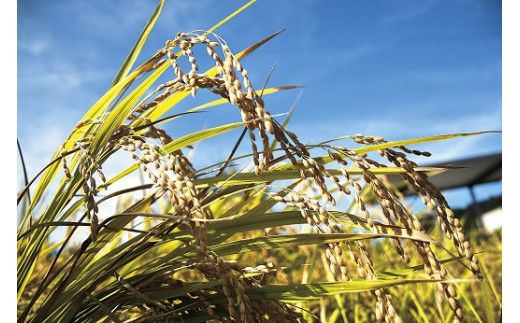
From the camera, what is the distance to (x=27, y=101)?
1535mm

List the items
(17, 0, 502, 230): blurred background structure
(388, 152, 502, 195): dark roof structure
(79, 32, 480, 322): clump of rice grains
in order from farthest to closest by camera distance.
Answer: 1. (388, 152, 502, 195): dark roof structure
2. (17, 0, 502, 230): blurred background structure
3. (79, 32, 480, 322): clump of rice grains

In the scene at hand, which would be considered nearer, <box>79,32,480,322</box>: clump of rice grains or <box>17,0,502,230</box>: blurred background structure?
<box>79,32,480,322</box>: clump of rice grains

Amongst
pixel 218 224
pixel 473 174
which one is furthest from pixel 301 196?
pixel 473 174

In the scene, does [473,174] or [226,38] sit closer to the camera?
[226,38]

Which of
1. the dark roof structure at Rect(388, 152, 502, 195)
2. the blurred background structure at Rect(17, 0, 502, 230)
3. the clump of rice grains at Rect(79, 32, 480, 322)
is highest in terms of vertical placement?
the dark roof structure at Rect(388, 152, 502, 195)

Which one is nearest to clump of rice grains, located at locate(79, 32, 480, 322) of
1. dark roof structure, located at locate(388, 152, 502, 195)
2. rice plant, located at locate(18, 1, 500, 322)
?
rice plant, located at locate(18, 1, 500, 322)

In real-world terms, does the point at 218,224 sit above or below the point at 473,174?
below

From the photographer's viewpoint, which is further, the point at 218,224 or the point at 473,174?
the point at 473,174

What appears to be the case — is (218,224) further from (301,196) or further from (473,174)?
(473,174)

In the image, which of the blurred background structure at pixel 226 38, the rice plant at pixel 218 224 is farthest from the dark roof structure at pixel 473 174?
the rice plant at pixel 218 224

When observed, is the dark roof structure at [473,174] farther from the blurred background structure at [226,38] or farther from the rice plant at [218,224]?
the rice plant at [218,224]

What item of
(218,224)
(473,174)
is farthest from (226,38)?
(473,174)

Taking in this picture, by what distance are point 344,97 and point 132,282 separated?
205 cm

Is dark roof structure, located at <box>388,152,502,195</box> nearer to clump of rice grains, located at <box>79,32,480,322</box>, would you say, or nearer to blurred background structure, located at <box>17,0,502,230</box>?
blurred background structure, located at <box>17,0,502,230</box>
